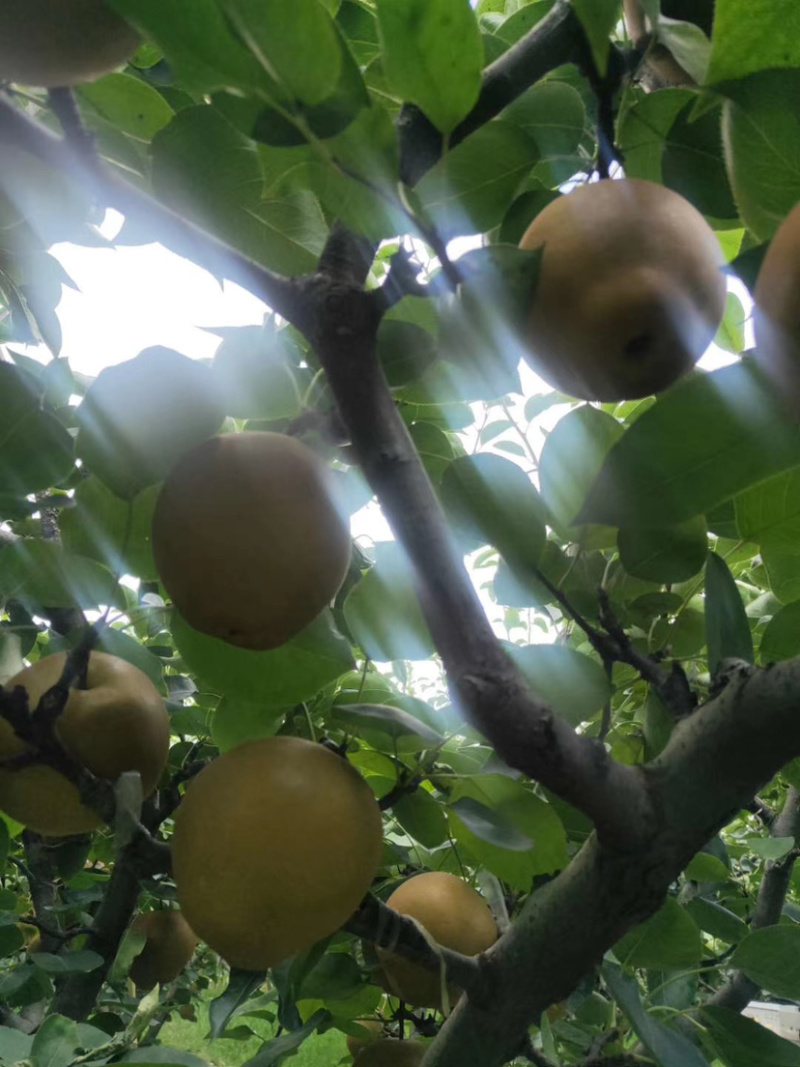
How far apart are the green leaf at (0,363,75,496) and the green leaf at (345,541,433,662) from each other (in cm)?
24

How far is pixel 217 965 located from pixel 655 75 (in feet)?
9.76

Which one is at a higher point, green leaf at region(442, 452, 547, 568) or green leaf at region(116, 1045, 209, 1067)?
green leaf at region(442, 452, 547, 568)

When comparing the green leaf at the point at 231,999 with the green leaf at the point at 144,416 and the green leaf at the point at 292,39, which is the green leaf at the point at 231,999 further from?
the green leaf at the point at 292,39

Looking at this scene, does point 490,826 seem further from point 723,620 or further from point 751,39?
point 751,39

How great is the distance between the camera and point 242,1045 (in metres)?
3.54

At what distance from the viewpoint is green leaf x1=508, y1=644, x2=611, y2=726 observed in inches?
28.5

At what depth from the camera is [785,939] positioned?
0.84 metres

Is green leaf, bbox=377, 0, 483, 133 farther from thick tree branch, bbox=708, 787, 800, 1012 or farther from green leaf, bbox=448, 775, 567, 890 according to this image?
thick tree branch, bbox=708, 787, 800, 1012

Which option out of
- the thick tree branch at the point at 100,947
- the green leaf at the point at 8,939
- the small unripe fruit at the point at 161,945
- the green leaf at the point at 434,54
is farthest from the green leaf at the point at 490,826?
the small unripe fruit at the point at 161,945

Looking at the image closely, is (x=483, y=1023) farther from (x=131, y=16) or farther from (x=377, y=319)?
(x=131, y=16)

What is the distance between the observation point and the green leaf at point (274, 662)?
688mm

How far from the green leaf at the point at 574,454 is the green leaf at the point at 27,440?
1.19 feet

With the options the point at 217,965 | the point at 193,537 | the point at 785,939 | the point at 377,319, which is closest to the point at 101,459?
the point at 193,537

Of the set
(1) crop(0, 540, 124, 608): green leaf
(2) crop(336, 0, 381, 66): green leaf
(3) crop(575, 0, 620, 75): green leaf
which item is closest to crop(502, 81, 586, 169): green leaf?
(3) crop(575, 0, 620, 75): green leaf
